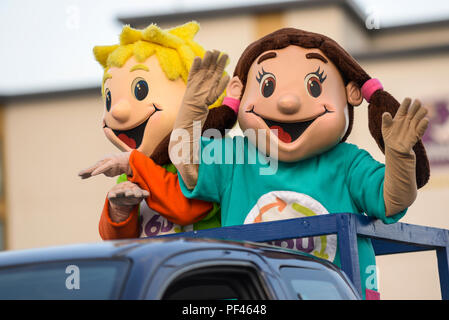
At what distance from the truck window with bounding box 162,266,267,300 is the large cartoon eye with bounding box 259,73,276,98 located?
187cm

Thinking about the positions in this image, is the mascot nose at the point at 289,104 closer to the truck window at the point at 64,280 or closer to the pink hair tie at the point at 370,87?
the pink hair tie at the point at 370,87

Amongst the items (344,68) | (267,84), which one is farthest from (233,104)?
(344,68)

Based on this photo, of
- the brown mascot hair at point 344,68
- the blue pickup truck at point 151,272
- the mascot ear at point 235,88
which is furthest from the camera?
the mascot ear at point 235,88

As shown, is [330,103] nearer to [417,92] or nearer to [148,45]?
[148,45]

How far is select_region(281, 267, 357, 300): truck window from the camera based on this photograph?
8.02ft

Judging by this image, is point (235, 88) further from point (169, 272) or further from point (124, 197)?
point (169, 272)

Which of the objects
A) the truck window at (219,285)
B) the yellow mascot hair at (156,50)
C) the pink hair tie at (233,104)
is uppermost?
the yellow mascot hair at (156,50)

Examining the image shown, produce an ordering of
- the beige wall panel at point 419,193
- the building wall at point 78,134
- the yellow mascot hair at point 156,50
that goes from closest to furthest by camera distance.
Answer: the yellow mascot hair at point 156,50
the beige wall panel at point 419,193
the building wall at point 78,134

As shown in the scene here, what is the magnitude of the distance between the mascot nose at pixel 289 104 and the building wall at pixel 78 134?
5344 millimetres

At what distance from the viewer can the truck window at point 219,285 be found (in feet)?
7.09

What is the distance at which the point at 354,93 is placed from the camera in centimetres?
409

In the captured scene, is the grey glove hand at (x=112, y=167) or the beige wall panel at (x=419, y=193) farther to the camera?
the beige wall panel at (x=419, y=193)

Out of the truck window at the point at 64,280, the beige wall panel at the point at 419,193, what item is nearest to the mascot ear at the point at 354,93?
the truck window at the point at 64,280
